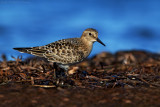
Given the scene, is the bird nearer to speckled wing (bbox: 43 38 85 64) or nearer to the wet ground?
speckled wing (bbox: 43 38 85 64)

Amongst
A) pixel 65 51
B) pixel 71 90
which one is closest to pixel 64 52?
pixel 65 51

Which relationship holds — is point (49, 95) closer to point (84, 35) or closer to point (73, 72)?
point (73, 72)

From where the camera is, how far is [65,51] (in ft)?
25.4

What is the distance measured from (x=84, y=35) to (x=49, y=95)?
3839 millimetres

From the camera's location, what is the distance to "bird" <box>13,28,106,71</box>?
25.1 feet

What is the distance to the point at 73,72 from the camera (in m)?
7.99

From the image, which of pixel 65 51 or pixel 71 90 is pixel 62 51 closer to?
pixel 65 51

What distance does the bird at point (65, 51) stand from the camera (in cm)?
766

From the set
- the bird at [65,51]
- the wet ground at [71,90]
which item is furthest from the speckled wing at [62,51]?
the wet ground at [71,90]

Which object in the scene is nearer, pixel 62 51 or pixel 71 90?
pixel 71 90

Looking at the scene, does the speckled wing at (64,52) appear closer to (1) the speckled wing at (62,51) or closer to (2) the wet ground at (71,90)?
(1) the speckled wing at (62,51)

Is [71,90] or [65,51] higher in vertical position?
[65,51]

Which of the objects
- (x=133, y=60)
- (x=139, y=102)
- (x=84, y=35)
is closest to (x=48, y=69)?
(x=84, y=35)

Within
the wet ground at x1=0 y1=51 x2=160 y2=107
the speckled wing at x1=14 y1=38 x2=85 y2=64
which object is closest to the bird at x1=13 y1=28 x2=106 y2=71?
the speckled wing at x1=14 y1=38 x2=85 y2=64
